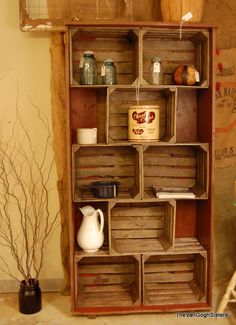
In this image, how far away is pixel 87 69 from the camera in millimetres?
2201

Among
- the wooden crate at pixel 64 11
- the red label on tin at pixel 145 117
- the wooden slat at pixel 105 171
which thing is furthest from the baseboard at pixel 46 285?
the wooden crate at pixel 64 11

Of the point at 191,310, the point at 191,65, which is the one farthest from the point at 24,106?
the point at 191,310

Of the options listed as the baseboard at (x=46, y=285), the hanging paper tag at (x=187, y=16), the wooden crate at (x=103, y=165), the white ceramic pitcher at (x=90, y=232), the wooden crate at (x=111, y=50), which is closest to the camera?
the hanging paper tag at (x=187, y=16)

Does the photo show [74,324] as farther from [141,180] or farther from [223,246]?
[223,246]

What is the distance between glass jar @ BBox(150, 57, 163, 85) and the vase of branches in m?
0.77

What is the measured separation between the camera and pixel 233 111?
2564mm

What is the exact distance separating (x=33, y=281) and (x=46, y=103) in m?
1.15

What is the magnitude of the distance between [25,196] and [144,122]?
37.9 inches

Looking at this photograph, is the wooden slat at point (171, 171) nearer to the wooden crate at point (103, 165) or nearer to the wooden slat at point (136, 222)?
the wooden crate at point (103, 165)

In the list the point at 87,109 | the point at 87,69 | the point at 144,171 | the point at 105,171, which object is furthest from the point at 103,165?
the point at 87,69

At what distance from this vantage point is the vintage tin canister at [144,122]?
2232 mm

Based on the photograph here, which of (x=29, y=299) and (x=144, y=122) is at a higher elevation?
(x=144, y=122)

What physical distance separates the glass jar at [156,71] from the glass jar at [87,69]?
0.36m

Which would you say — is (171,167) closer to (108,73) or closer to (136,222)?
(136,222)
